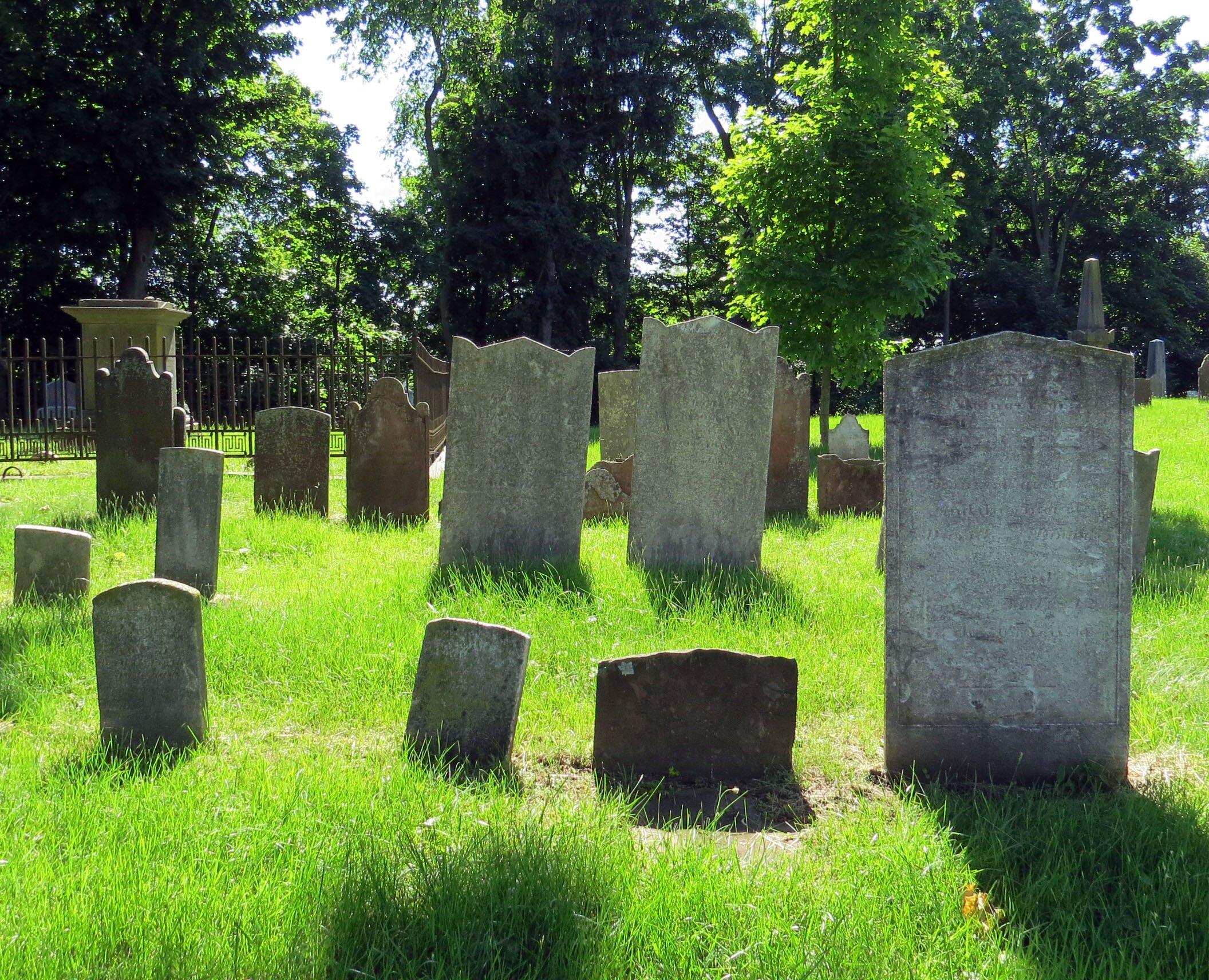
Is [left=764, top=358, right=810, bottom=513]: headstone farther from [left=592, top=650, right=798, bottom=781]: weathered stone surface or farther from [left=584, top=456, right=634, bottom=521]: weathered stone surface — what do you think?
[left=592, top=650, right=798, bottom=781]: weathered stone surface

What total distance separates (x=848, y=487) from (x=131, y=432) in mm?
6738

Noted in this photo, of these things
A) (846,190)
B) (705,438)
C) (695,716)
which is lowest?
(695,716)

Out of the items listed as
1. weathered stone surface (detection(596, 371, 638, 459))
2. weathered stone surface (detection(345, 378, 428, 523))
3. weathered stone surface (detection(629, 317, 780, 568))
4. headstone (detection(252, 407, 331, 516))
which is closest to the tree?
weathered stone surface (detection(596, 371, 638, 459))

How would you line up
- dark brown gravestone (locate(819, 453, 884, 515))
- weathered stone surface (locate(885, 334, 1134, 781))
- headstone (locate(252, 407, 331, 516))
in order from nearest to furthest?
weathered stone surface (locate(885, 334, 1134, 781)) → headstone (locate(252, 407, 331, 516)) → dark brown gravestone (locate(819, 453, 884, 515))

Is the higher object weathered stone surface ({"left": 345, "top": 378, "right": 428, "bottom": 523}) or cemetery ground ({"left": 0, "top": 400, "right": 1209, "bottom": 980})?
weathered stone surface ({"left": 345, "top": 378, "right": 428, "bottom": 523})

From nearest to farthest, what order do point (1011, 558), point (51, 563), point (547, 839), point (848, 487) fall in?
1. point (547, 839)
2. point (1011, 558)
3. point (51, 563)
4. point (848, 487)

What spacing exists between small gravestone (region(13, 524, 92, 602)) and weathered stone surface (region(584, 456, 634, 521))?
4.50m

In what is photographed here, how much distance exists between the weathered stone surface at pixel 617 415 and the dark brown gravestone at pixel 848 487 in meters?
2.45

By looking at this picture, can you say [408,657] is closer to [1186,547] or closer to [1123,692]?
[1123,692]

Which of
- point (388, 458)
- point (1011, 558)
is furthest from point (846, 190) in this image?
point (1011, 558)

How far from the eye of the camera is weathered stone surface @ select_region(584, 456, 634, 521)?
9.65m

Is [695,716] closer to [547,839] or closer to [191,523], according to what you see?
[547,839]

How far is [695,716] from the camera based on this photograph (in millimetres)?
3898

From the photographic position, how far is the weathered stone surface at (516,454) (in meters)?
7.17
